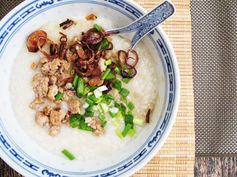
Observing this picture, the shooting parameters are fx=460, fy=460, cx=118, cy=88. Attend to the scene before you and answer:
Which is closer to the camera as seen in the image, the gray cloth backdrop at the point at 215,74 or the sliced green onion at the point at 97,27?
the sliced green onion at the point at 97,27

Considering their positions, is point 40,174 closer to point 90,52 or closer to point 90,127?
point 90,127

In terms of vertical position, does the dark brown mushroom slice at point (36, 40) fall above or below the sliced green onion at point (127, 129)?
above

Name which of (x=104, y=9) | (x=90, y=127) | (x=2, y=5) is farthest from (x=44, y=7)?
(x=90, y=127)

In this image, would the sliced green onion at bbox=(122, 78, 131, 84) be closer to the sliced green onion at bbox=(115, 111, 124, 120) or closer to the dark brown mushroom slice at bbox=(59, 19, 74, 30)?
the sliced green onion at bbox=(115, 111, 124, 120)

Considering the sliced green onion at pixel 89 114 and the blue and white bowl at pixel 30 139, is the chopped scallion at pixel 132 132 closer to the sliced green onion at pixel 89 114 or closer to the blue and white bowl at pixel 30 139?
the blue and white bowl at pixel 30 139

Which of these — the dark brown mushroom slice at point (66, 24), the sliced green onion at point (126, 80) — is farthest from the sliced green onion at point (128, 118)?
the dark brown mushroom slice at point (66, 24)

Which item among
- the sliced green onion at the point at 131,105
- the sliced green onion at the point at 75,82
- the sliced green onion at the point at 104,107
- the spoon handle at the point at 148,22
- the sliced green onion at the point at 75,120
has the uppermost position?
the spoon handle at the point at 148,22

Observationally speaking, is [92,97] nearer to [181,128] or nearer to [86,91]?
[86,91]
